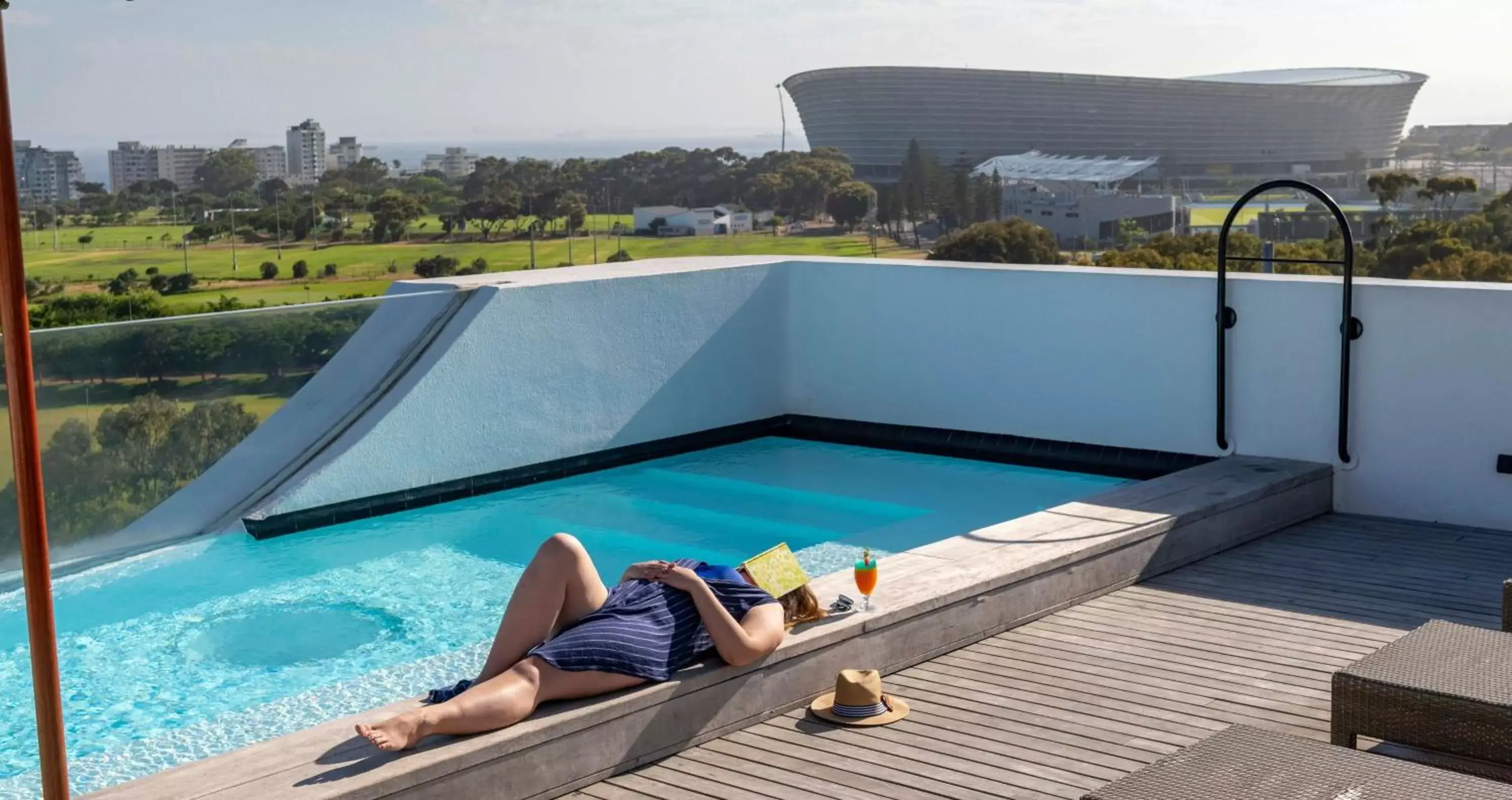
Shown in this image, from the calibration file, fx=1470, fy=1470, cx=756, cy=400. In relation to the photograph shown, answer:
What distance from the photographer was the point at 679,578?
357cm

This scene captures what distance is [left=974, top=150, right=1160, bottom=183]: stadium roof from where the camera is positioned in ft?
212

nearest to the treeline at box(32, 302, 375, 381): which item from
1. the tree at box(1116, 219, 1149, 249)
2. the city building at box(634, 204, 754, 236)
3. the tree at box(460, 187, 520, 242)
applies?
the city building at box(634, 204, 754, 236)

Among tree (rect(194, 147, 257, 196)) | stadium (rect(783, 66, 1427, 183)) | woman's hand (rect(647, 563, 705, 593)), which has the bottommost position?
woman's hand (rect(647, 563, 705, 593))

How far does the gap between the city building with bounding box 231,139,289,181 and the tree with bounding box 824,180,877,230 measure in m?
17.1

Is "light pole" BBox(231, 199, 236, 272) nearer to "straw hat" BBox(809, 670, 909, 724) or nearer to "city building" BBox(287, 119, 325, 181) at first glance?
"city building" BBox(287, 119, 325, 181)

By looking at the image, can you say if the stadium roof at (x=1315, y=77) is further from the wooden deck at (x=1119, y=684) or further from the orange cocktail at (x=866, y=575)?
the orange cocktail at (x=866, y=575)

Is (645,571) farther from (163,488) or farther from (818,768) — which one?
(163,488)

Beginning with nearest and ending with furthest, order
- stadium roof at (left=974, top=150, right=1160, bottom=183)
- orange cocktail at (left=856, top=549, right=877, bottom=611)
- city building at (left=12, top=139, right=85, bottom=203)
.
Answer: orange cocktail at (left=856, top=549, right=877, bottom=611), city building at (left=12, top=139, right=85, bottom=203), stadium roof at (left=974, top=150, right=1160, bottom=183)

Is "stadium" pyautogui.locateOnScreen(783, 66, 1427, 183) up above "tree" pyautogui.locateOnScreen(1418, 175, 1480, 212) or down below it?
above

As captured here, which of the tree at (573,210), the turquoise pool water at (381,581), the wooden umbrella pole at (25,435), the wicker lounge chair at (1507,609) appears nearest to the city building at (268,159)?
the tree at (573,210)

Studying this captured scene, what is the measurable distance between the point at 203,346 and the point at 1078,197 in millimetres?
51670

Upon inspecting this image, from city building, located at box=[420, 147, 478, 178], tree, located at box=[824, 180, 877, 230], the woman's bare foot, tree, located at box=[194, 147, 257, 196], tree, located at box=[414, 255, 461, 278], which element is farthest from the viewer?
tree, located at box=[194, 147, 257, 196]

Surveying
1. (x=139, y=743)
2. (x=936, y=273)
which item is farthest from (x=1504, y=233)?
(x=139, y=743)

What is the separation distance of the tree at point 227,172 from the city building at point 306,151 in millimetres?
1305
